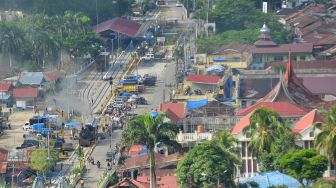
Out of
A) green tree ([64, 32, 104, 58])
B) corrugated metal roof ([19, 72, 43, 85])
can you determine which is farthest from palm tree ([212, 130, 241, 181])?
green tree ([64, 32, 104, 58])

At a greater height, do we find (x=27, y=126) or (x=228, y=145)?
(x=228, y=145)

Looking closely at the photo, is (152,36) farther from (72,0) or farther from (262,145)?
(262,145)

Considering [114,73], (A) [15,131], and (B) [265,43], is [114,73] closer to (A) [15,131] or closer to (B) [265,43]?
(B) [265,43]

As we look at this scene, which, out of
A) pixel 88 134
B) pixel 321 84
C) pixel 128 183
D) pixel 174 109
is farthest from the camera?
pixel 321 84

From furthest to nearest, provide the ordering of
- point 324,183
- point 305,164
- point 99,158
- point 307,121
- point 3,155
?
point 99,158 → point 3,155 → point 307,121 → point 305,164 → point 324,183

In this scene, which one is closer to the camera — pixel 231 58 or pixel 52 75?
pixel 52 75

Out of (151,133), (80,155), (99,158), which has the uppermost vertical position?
(151,133)

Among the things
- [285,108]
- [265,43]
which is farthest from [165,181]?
[265,43]
